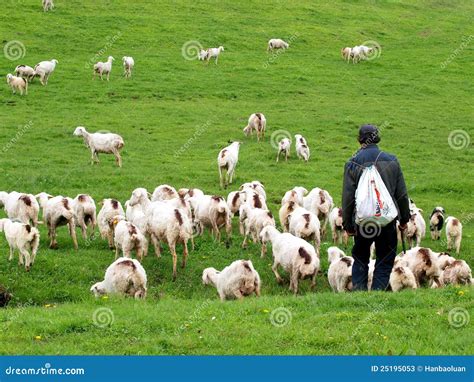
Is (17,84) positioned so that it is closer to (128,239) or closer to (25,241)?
(25,241)

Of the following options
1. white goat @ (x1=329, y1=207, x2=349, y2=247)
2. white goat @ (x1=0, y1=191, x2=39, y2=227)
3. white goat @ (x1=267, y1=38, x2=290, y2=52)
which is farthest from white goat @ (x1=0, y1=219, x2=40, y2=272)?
white goat @ (x1=267, y1=38, x2=290, y2=52)

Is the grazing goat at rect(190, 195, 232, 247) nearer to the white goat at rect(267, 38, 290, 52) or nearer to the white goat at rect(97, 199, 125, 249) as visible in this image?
the white goat at rect(97, 199, 125, 249)

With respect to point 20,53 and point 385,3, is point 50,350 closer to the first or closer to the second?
point 20,53

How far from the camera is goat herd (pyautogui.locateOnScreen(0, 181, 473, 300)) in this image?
12859mm
